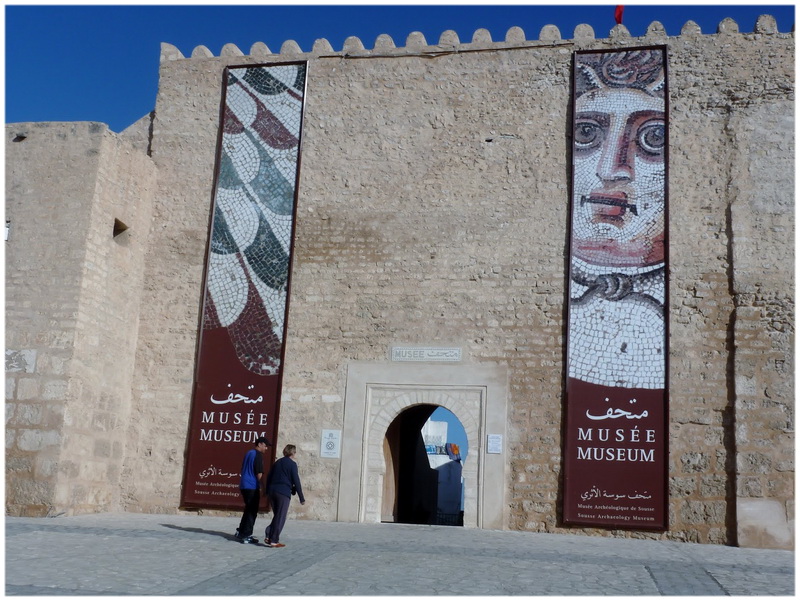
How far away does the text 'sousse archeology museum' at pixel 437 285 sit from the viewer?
9.22 metres

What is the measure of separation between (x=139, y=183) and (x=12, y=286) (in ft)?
6.53

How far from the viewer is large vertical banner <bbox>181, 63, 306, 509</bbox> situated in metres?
9.96

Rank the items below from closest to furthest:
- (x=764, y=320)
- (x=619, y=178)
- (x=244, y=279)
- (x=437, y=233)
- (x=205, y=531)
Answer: (x=205, y=531)
(x=764, y=320)
(x=619, y=178)
(x=437, y=233)
(x=244, y=279)

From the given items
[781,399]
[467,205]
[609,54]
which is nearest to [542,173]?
[467,205]

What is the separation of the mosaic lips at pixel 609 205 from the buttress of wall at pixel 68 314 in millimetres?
5374

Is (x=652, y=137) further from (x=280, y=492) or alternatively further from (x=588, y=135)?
(x=280, y=492)

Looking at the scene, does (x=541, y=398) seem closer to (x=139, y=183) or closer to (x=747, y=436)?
(x=747, y=436)

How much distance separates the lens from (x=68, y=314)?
933cm

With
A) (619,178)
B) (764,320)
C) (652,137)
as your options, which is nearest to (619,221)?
(619,178)

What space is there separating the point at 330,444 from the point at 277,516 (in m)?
2.92

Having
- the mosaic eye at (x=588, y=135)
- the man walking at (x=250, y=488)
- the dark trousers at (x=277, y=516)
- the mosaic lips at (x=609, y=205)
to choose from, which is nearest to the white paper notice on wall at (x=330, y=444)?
the man walking at (x=250, y=488)

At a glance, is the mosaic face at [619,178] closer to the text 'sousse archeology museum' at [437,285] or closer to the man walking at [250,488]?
the text 'sousse archeology museum' at [437,285]

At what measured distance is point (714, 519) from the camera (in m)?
8.96

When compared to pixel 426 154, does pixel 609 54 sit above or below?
above
